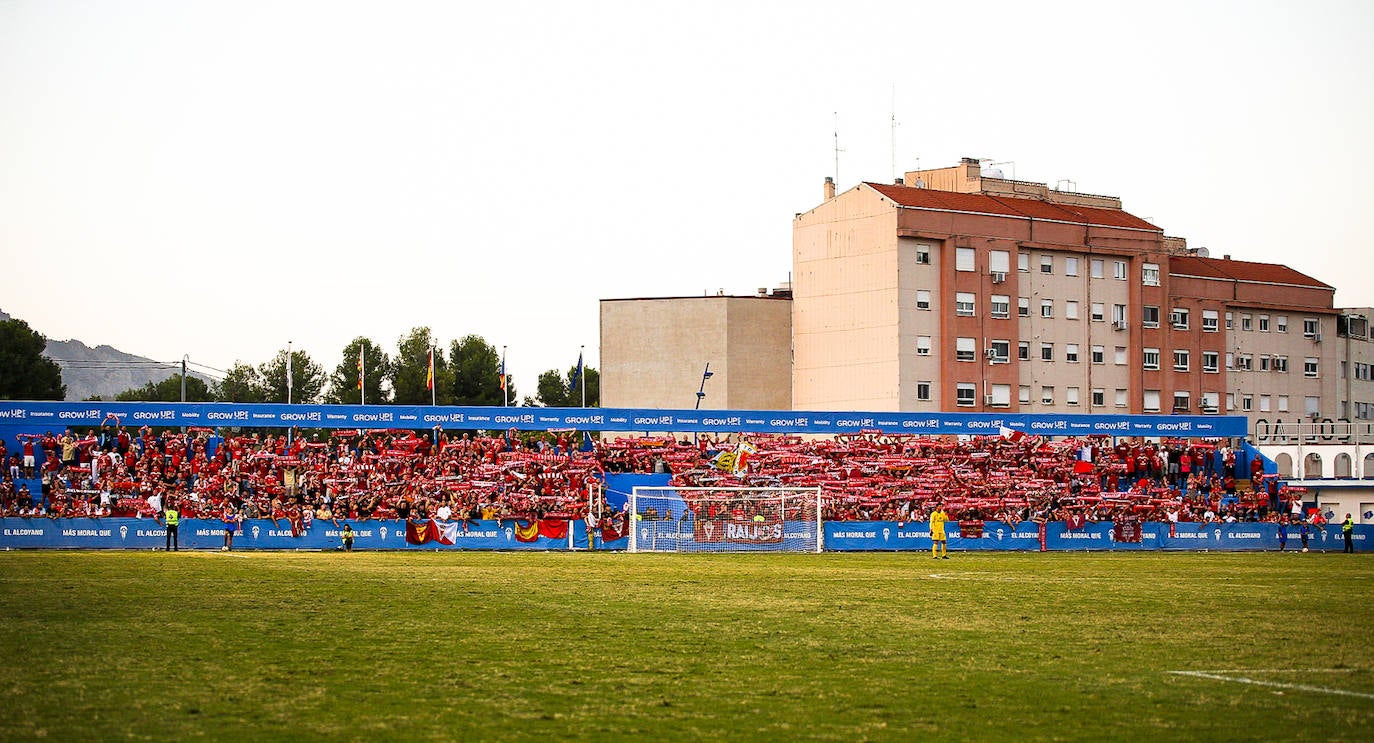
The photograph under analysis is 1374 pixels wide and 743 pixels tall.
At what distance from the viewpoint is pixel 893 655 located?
18172 millimetres

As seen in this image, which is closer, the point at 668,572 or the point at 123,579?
the point at 123,579

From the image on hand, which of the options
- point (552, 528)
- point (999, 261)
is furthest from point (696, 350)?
point (552, 528)

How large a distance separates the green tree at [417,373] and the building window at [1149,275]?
210ft

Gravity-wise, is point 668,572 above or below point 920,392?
below

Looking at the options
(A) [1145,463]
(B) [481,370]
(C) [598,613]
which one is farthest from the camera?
(B) [481,370]

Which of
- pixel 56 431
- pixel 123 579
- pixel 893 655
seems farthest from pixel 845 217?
pixel 893 655

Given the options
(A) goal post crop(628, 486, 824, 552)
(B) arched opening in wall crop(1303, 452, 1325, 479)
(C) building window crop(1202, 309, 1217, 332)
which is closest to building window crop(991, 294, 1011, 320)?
(C) building window crop(1202, 309, 1217, 332)

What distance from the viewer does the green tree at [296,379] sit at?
140 meters

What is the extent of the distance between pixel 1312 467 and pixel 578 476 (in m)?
43.6

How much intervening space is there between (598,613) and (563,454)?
38394 millimetres

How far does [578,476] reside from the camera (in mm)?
58906

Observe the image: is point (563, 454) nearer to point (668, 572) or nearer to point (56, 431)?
point (56, 431)

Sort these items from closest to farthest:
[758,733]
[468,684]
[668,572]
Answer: [758,733] < [468,684] < [668,572]

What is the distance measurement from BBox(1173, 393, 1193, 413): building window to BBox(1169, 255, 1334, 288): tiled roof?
8513 millimetres
